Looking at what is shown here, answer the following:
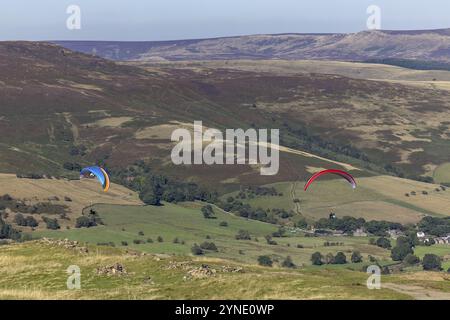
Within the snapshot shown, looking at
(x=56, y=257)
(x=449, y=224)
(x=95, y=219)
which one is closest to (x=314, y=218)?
(x=449, y=224)

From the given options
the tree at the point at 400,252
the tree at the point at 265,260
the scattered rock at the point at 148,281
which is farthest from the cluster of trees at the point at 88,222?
the scattered rock at the point at 148,281

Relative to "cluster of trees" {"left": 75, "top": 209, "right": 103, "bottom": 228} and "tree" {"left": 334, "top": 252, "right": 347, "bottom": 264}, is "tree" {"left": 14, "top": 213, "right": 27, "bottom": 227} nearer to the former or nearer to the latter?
"cluster of trees" {"left": 75, "top": 209, "right": 103, "bottom": 228}

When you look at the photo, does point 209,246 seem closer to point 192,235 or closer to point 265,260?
point 192,235

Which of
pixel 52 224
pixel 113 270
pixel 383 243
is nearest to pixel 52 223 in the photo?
pixel 52 224

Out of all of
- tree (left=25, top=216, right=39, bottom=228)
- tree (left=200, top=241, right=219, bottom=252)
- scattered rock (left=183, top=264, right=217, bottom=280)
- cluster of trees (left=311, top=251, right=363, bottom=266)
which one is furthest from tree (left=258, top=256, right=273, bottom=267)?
scattered rock (left=183, top=264, right=217, bottom=280)
